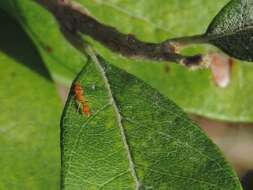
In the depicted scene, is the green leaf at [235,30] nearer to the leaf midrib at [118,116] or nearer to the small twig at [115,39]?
the small twig at [115,39]

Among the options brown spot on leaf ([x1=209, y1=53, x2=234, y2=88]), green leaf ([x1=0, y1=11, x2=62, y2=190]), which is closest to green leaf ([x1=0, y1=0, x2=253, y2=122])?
brown spot on leaf ([x1=209, y1=53, x2=234, y2=88])

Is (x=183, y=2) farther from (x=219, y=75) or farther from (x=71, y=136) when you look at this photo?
(x=71, y=136)

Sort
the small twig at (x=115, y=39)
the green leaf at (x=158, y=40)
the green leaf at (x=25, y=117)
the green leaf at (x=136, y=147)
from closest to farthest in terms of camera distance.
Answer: the green leaf at (x=136, y=147)
the small twig at (x=115, y=39)
the green leaf at (x=25, y=117)
the green leaf at (x=158, y=40)

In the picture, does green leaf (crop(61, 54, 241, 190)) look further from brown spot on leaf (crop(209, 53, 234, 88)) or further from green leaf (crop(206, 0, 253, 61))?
brown spot on leaf (crop(209, 53, 234, 88))

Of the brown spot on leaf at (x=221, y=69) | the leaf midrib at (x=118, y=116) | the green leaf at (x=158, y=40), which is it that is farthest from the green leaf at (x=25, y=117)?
the brown spot on leaf at (x=221, y=69)

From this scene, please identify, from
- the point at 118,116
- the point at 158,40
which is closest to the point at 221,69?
the point at 158,40

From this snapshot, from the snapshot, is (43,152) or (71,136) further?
(43,152)

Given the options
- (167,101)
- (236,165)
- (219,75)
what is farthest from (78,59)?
(236,165)
